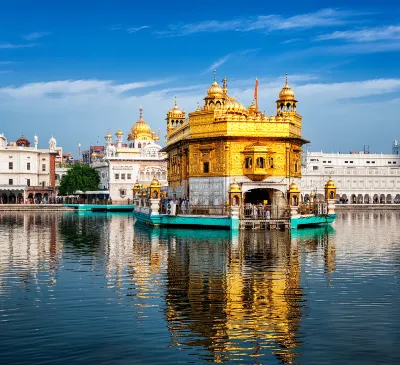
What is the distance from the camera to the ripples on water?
9.92 m

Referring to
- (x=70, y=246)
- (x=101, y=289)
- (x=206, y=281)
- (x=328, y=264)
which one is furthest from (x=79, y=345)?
(x=70, y=246)

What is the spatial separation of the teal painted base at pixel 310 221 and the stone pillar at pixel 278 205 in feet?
4.62

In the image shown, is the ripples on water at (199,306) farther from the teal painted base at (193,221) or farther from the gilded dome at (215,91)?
the gilded dome at (215,91)

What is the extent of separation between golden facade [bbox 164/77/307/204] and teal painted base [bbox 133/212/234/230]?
2.64m

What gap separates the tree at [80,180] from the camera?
85.0 meters

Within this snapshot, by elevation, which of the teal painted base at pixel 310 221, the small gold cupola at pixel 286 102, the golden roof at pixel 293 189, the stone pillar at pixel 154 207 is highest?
the small gold cupola at pixel 286 102

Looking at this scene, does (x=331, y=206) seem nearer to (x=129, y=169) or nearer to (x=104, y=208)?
(x=104, y=208)

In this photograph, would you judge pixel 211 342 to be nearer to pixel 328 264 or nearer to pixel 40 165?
pixel 328 264

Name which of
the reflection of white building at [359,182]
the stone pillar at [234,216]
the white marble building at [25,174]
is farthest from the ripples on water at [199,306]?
the reflection of white building at [359,182]

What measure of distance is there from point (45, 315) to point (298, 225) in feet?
88.1

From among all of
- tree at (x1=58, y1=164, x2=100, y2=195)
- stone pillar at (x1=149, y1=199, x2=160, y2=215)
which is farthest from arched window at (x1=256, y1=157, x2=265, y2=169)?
tree at (x1=58, y1=164, x2=100, y2=195)

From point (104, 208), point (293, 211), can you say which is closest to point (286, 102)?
point (293, 211)

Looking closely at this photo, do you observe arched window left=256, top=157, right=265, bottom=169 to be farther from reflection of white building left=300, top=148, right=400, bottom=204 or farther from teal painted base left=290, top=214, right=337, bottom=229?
reflection of white building left=300, top=148, right=400, bottom=204

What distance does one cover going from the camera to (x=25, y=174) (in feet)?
285
